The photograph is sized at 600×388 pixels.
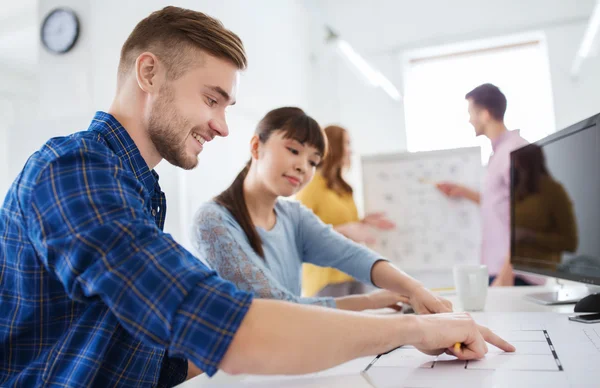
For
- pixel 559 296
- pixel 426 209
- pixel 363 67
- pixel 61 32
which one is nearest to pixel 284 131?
pixel 559 296

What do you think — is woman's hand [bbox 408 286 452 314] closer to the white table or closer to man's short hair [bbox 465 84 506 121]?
the white table

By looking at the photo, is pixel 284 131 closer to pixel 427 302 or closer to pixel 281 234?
pixel 281 234

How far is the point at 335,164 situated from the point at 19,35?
1.74m

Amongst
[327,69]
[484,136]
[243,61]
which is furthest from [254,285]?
[327,69]

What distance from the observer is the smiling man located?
0.59m

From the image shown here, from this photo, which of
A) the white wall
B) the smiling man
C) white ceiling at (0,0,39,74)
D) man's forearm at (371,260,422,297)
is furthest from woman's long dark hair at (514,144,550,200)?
white ceiling at (0,0,39,74)

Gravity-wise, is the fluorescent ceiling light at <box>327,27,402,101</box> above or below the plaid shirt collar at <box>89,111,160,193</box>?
above

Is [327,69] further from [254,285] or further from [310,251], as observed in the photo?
[254,285]

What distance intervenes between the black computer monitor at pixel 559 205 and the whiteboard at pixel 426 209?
792mm

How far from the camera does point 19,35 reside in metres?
2.53

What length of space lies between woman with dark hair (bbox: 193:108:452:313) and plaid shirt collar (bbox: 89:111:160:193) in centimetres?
43

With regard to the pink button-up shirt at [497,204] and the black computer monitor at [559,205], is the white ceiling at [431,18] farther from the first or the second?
the black computer monitor at [559,205]

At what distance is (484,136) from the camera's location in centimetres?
223

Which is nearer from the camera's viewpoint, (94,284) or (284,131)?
(94,284)
